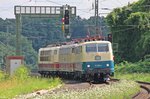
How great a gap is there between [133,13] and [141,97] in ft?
165

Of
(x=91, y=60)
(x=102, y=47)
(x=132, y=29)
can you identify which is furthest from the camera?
(x=132, y=29)

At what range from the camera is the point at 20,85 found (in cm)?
3419

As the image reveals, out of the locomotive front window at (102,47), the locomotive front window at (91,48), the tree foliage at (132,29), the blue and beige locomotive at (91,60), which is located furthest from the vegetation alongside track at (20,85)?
the tree foliage at (132,29)

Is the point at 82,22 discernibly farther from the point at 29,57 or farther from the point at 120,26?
the point at 120,26

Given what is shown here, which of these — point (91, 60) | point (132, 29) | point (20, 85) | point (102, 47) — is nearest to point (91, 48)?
point (102, 47)

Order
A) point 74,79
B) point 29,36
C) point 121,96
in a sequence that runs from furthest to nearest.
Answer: point 29,36 → point 74,79 → point 121,96

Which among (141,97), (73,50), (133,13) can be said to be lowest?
(141,97)

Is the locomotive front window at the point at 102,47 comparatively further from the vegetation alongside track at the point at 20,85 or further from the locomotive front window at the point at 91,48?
the vegetation alongside track at the point at 20,85

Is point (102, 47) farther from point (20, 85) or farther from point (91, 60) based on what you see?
point (20, 85)

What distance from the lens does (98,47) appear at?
130 feet

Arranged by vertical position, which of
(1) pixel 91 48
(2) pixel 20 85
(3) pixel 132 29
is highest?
(3) pixel 132 29

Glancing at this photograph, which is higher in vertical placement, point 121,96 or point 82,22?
point 82,22

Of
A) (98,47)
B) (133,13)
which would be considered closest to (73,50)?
(98,47)

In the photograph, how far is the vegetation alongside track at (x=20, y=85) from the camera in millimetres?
28981
